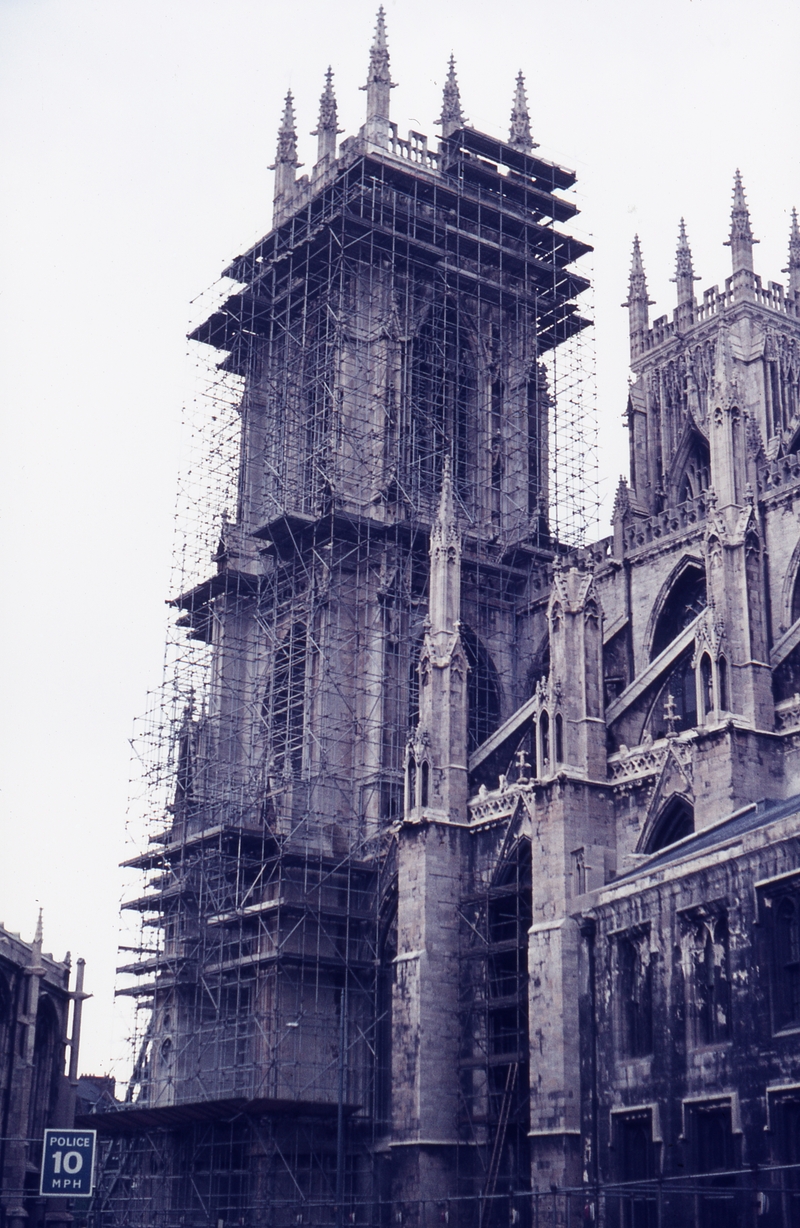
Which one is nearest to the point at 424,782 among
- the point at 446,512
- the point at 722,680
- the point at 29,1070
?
the point at 446,512

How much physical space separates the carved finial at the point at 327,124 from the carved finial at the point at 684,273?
1482 cm

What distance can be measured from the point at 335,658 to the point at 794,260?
2650 cm

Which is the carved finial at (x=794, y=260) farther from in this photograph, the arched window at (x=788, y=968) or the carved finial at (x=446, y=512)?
the arched window at (x=788, y=968)

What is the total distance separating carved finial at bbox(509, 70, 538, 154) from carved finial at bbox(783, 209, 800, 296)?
11.1 metres

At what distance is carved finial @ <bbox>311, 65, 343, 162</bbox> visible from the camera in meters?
60.7

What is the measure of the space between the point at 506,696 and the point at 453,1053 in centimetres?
1500

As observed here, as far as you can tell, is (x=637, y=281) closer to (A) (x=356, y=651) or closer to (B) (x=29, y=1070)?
(A) (x=356, y=651)

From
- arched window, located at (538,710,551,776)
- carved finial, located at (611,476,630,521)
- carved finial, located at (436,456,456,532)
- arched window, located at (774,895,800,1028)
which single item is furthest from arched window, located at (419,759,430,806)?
arched window, located at (774,895,800,1028)

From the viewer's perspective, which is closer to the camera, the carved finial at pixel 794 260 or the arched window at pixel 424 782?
the arched window at pixel 424 782

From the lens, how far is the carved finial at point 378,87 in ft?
192

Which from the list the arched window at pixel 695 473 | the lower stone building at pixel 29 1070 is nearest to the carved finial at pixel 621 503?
the arched window at pixel 695 473

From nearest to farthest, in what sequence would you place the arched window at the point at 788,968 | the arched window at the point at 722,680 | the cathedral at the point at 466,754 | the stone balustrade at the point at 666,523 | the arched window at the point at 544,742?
the arched window at the point at 788,968 → the cathedral at the point at 466,754 → the arched window at the point at 722,680 → the arched window at the point at 544,742 → the stone balustrade at the point at 666,523

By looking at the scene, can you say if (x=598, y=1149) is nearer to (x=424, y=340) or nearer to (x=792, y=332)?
(x=424, y=340)

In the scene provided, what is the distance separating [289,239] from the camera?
5816 cm
